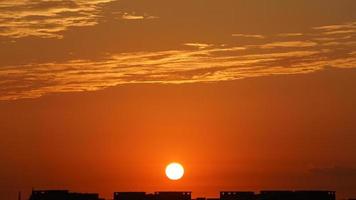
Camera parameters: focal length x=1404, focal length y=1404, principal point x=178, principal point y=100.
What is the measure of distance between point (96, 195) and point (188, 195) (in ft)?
35.3

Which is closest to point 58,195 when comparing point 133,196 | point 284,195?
point 133,196

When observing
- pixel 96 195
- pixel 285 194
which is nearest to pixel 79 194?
pixel 96 195

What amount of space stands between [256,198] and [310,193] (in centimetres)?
628

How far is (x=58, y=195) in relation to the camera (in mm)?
162375

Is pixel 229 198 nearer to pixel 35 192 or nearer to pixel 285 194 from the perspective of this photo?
pixel 285 194

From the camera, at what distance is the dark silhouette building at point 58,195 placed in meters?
162

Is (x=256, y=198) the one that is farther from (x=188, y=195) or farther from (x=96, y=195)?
(x=96, y=195)

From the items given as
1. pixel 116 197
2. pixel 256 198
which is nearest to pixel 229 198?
pixel 256 198

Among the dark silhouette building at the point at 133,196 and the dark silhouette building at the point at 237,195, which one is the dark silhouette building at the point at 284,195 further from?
the dark silhouette building at the point at 133,196

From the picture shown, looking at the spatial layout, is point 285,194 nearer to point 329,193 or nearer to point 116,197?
point 329,193

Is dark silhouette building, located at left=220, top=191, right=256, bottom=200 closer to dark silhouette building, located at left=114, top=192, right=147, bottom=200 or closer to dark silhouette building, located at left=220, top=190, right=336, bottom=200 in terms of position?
dark silhouette building, located at left=220, top=190, right=336, bottom=200

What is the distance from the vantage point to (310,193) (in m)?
159

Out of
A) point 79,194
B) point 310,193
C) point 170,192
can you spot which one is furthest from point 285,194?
point 79,194

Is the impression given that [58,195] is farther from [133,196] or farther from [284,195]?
[284,195]
